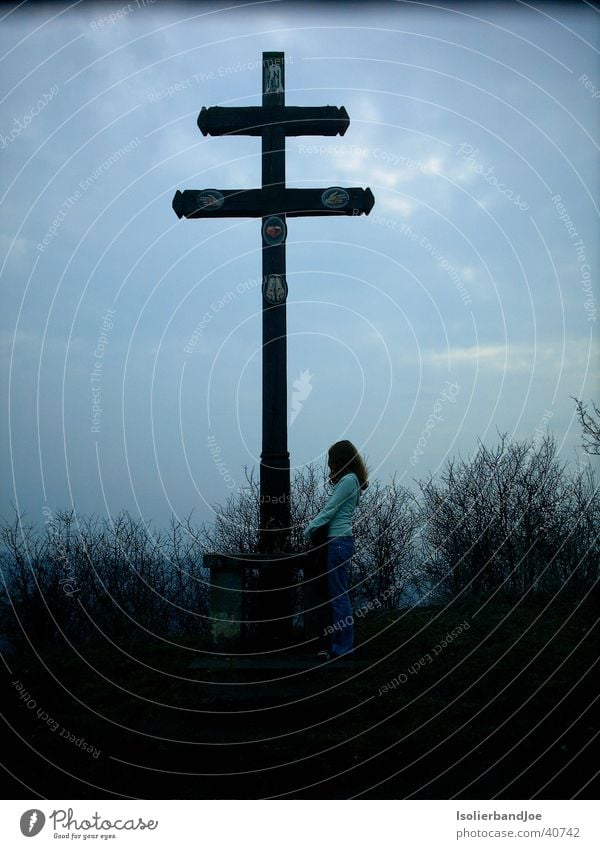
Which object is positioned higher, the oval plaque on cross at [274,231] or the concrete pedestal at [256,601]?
the oval plaque on cross at [274,231]

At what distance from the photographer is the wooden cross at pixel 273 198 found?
6.94 meters

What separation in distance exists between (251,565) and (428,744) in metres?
2.32

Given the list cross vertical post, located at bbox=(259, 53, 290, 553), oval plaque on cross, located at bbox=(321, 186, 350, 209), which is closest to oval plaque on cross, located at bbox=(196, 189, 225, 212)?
cross vertical post, located at bbox=(259, 53, 290, 553)

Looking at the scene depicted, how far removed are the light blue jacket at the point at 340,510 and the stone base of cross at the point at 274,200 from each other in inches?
33.4

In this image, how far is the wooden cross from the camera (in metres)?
6.94

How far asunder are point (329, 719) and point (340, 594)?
1.31 metres

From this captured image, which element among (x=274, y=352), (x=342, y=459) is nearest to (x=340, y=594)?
(x=342, y=459)

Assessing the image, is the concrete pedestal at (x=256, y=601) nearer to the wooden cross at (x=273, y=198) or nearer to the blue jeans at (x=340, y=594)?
the blue jeans at (x=340, y=594)

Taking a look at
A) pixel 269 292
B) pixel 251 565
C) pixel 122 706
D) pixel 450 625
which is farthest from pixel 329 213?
pixel 122 706

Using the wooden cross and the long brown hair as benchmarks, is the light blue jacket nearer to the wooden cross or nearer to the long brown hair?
the long brown hair

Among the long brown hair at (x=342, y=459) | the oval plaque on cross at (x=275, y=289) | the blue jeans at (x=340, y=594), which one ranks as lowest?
the blue jeans at (x=340, y=594)

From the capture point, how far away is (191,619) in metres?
8.81

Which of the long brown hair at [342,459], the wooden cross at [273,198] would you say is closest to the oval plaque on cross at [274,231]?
the wooden cross at [273,198]

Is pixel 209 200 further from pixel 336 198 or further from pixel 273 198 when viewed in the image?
pixel 336 198
